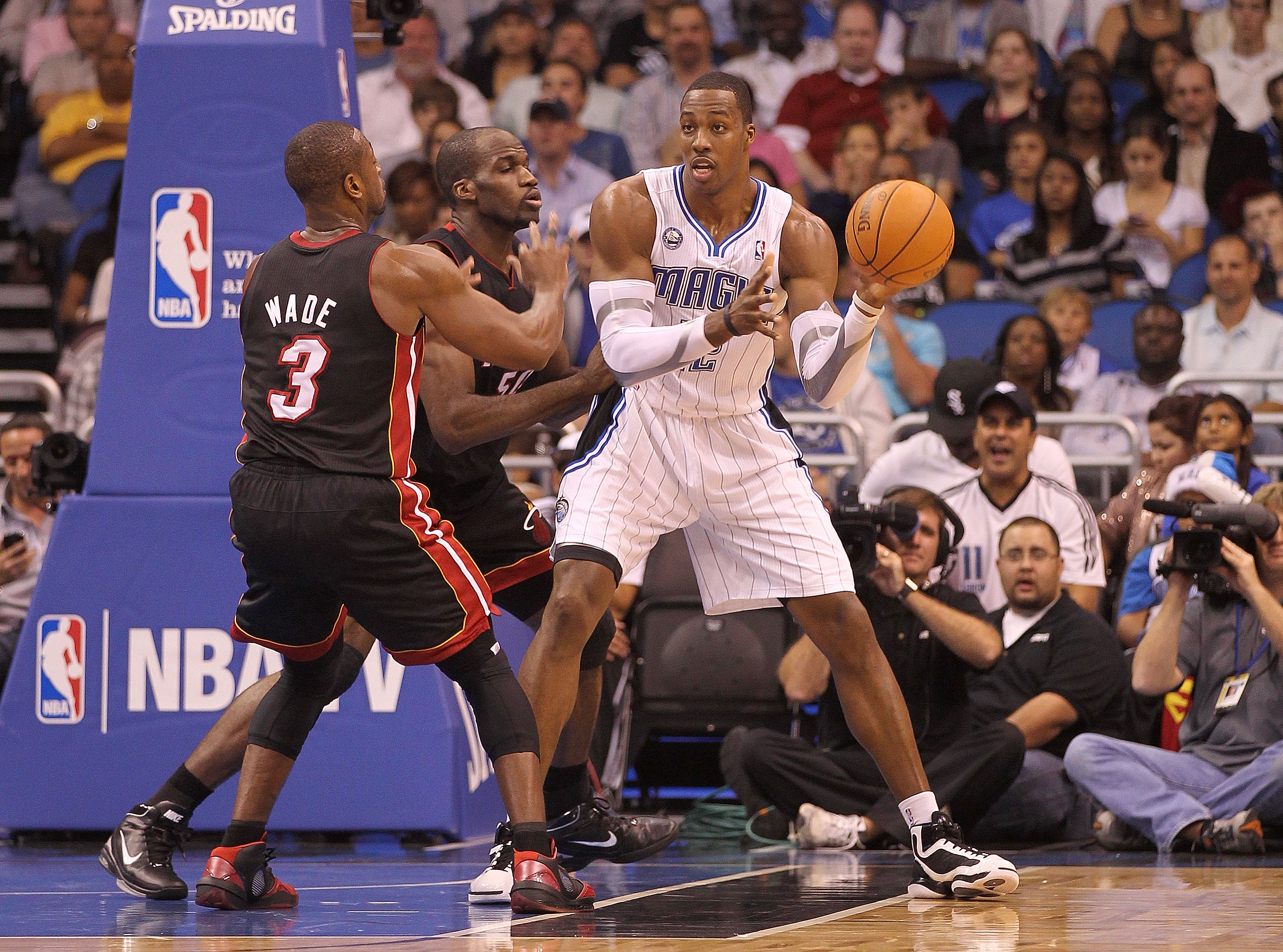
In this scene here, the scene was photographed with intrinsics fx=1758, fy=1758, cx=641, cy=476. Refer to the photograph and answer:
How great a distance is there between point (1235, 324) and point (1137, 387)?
0.69 metres

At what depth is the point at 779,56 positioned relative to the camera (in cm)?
1286

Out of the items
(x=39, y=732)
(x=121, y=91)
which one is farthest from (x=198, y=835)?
(x=121, y=91)

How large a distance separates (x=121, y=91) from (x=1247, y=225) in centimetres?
756

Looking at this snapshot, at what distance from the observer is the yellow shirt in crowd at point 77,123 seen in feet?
40.2

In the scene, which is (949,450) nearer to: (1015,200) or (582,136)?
(1015,200)

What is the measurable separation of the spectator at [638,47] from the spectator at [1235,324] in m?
4.57

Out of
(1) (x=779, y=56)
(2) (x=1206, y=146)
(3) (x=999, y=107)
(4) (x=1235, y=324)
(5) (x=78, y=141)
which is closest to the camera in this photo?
(4) (x=1235, y=324)

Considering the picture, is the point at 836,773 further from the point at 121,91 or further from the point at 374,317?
the point at 121,91

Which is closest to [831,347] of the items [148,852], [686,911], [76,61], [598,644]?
[598,644]

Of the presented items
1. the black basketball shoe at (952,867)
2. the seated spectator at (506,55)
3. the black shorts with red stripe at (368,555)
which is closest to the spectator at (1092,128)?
the seated spectator at (506,55)

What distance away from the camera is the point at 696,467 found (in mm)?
5184

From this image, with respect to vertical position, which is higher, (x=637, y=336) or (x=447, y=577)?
(x=637, y=336)

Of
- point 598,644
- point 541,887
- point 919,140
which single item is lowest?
point 541,887

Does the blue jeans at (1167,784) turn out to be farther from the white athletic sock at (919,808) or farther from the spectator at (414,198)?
the spectator at (414,198)
